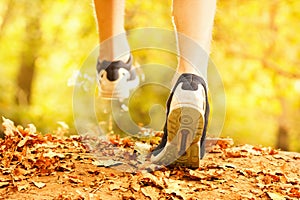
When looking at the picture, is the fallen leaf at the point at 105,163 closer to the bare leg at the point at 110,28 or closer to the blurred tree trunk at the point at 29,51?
the bare leg at the point at 110,28

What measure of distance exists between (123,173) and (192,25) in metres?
0.73

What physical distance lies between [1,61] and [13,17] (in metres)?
4.02

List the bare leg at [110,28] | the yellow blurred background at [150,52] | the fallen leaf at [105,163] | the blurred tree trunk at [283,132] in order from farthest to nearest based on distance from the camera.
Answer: the blurred tree trunk at [283,132] → the yellow blurred background at [150,52] → the bare leg at [110,28] → the fallen leaf at [105,163]

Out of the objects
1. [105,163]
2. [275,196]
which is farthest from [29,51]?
[275,196]

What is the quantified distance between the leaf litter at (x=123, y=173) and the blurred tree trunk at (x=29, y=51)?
5.46 m

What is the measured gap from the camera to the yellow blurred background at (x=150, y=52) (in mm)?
8352

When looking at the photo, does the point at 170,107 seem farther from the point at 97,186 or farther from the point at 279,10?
the point at 279,10

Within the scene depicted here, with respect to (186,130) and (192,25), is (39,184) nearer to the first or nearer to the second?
(186,130)

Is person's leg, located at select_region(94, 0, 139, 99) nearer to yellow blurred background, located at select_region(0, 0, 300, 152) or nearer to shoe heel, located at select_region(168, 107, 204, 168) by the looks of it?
shoe heel, located at select_region(168, 107, 204, 168)

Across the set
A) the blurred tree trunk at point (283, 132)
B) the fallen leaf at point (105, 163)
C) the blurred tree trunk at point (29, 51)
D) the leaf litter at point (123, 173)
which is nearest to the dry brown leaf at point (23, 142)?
the leaf litter at point (123, 173)

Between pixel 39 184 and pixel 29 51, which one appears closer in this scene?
pixel 39 184

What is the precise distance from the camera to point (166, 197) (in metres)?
2.02

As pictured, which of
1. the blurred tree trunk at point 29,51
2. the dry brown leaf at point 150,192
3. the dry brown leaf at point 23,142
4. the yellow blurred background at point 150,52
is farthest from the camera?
the yellow blurred background at point 150,52

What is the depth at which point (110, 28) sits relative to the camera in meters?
2.87
